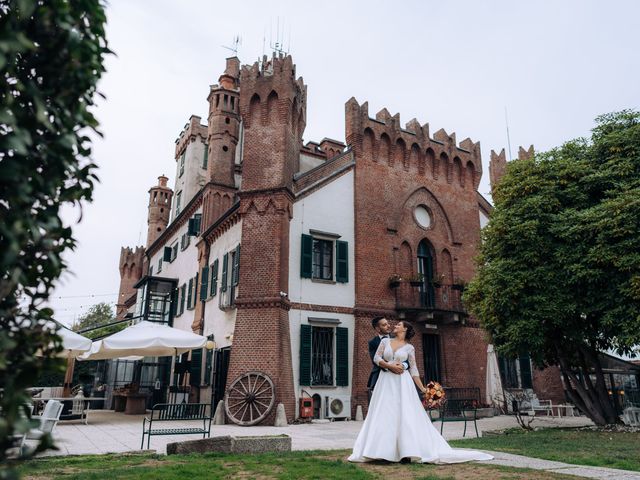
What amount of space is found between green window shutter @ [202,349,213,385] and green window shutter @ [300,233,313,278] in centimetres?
546

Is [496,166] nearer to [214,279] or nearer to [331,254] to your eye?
[331,254]

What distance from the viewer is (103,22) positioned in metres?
2.63

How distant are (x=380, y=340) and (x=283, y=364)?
9.42m

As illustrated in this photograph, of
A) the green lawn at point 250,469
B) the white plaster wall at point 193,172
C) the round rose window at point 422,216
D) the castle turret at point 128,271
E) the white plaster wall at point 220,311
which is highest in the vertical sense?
the white plaster wall at point 193,172

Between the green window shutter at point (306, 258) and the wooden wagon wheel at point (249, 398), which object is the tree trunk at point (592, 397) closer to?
the green window shutter at point (306, 258)

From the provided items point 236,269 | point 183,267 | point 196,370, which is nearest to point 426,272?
point 236,269

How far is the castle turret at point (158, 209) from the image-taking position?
3916cm

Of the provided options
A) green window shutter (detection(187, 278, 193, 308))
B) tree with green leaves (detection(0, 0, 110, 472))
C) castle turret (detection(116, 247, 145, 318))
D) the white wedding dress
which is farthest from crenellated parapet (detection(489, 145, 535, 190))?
castle turret (detection(116, 247, 145, 318))

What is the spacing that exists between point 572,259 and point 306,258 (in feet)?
28.6

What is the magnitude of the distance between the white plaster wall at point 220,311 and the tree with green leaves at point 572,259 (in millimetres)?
8734

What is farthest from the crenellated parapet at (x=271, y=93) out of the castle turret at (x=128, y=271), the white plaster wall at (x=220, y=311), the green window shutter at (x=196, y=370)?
the castle turret at (x=128, y=271)

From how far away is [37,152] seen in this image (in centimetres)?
A: 227

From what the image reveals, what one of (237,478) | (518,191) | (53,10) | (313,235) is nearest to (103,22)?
(53,10)

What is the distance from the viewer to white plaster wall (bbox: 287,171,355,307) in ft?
59.5
